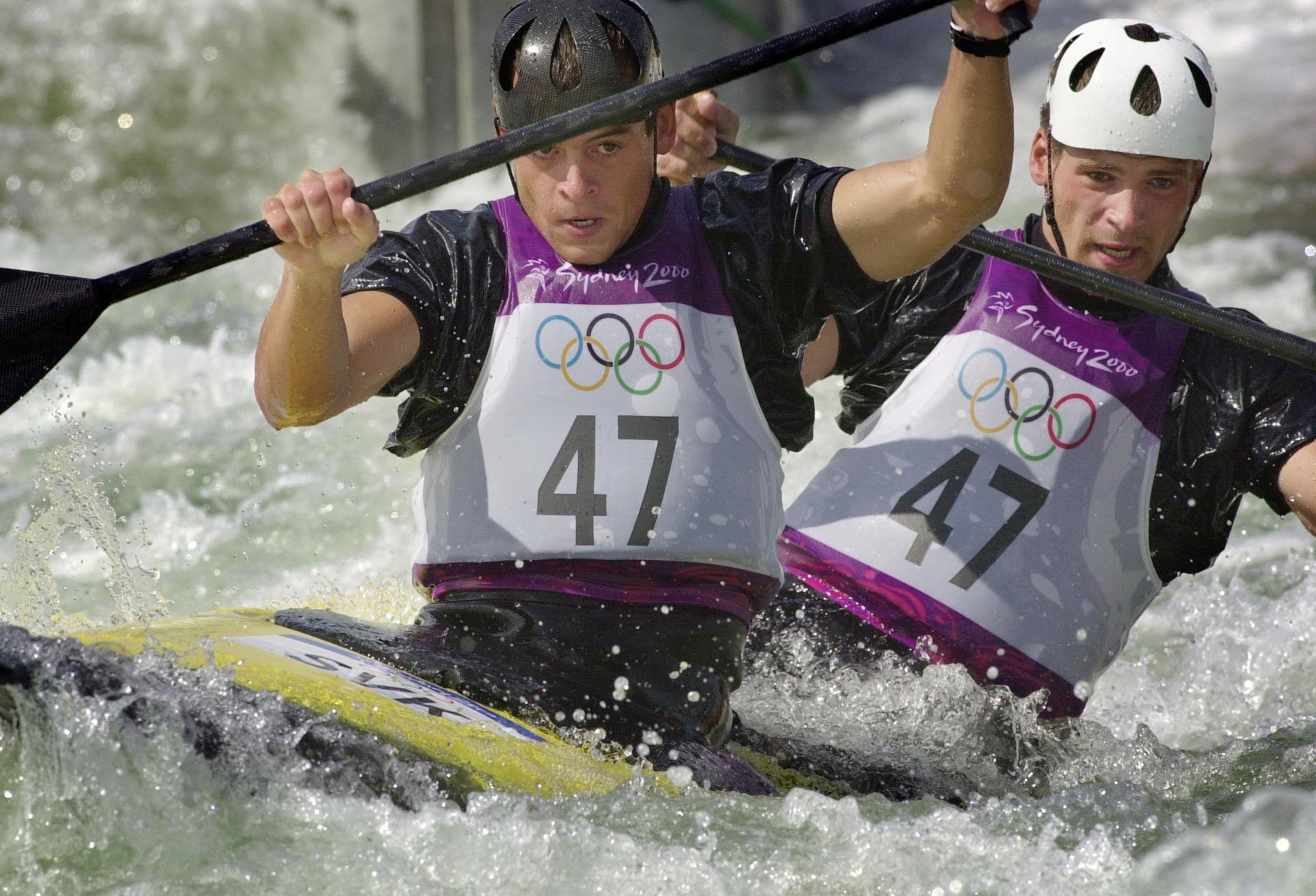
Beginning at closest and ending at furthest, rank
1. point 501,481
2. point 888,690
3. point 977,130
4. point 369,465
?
1. point 977,130
2. point 501,481
3. point 888,690
4. point 369,465

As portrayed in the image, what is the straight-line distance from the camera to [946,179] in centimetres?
222

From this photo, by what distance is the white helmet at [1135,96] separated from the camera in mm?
2922

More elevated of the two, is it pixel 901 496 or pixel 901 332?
pixel 901 332

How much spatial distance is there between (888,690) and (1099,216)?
38.1 inches

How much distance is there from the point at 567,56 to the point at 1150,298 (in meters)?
1.06

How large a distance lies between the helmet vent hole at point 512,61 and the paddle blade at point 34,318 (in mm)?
697

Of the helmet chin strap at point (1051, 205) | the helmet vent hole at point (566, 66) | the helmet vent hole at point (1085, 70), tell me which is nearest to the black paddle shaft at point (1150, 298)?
the helmet chin strap at point (1051, 205)

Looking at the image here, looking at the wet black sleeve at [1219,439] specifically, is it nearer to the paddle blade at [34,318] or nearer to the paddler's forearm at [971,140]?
the paddler's forearm at [971,140]

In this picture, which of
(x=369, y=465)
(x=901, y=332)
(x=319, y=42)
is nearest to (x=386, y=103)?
(x=319, y=42)

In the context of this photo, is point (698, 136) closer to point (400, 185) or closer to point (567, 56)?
point (567, 56)

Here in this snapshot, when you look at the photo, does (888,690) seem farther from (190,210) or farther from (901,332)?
(190,210)

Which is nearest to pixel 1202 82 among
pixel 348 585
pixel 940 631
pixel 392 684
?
pixel 940 631

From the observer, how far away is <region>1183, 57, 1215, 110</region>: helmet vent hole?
2.99 m

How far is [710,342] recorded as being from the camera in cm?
246
